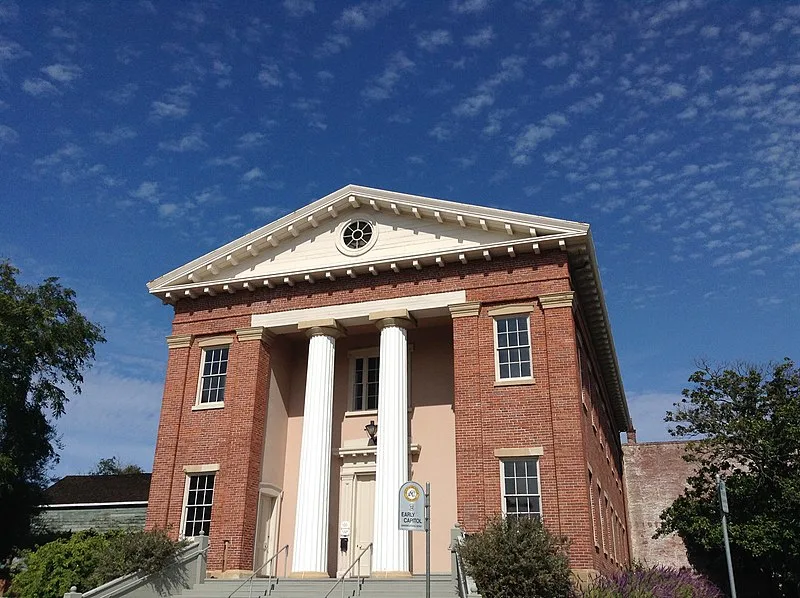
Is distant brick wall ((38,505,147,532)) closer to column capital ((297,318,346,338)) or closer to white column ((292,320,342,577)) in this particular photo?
white column ((292,320,342,577))

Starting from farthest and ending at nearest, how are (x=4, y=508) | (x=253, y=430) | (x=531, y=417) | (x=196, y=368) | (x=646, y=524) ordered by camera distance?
(x=646, y=524) < (x=4, y=508) < (x=196, y=368) < (x=253, y=430) < (x=531, y=417)

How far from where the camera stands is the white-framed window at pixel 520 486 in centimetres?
1858

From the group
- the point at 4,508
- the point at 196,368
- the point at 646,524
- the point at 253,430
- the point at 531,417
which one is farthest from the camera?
the point at 646,524

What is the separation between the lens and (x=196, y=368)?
23453 mm

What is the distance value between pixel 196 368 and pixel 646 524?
971 inches

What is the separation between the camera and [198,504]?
21.7 m

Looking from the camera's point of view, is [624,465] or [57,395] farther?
[624,465]

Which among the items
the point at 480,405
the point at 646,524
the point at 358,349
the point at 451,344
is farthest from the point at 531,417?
the point at 646,524

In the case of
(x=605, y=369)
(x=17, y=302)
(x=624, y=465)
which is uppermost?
(x=17, y=302)

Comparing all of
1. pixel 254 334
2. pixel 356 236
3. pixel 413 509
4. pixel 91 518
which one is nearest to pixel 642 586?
pixel 413 509

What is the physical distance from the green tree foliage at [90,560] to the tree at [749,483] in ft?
66.0

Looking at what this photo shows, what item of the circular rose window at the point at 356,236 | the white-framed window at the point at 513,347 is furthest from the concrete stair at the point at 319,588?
the circular rose window at the point at 356,236

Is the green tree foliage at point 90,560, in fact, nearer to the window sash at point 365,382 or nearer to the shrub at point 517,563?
the window sash at point 365,382

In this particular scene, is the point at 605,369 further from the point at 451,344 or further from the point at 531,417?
the point at 531,417
